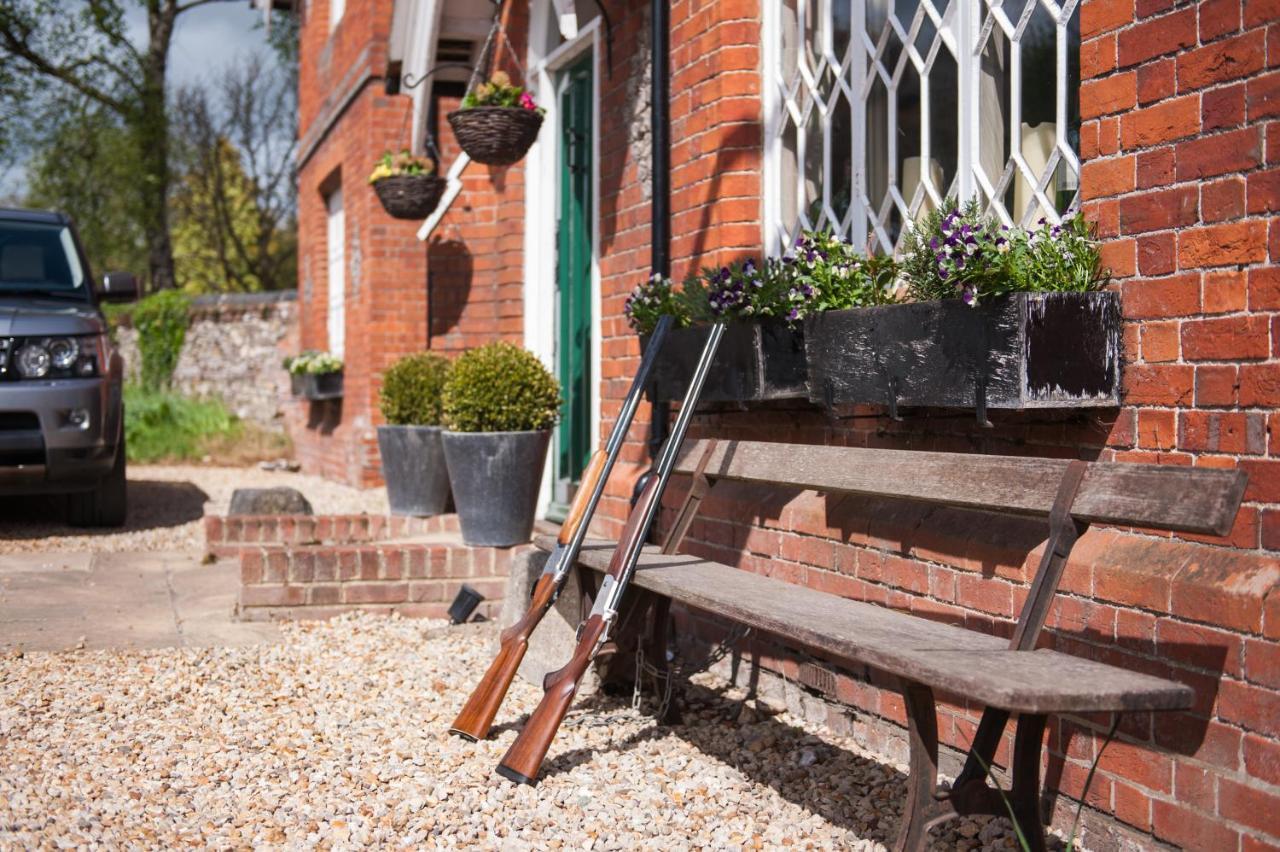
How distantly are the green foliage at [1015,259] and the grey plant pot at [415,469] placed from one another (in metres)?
4.47

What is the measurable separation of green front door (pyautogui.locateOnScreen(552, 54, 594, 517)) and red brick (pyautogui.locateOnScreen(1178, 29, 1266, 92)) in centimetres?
434

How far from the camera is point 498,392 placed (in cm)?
579

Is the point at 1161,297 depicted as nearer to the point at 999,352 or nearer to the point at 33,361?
the point at 999,352

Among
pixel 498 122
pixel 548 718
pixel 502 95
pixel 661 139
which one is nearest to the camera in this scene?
pixel 548 718

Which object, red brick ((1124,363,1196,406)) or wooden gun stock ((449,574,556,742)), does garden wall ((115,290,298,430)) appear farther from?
red brick ((1124,363,1196,406))

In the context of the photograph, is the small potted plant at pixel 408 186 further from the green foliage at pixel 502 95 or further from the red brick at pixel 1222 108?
the red brick at pixel 1222 108

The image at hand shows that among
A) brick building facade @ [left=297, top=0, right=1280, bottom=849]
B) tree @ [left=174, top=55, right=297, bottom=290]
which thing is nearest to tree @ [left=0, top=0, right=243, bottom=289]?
tree @ [left=174, top=55, right=297, bottom=290]

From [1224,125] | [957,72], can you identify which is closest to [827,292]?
[957,72]

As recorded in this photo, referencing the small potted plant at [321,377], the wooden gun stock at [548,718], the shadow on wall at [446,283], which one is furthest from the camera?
the small potted plant at [321,377]

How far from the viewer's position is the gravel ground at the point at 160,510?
730cm

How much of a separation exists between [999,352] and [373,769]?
6.59 ft

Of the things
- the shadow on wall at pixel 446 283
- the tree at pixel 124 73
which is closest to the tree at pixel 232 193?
the tree at pixel 124 73

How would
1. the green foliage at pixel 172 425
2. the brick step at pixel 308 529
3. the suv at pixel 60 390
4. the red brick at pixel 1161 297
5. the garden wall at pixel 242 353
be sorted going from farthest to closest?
Answer: the garden wall at pixel 242 353
the green foliage at pixel 172 425
the suv at pixel 60 390
the brick step at pixel 308 529
the red brick at pixel 1161 297

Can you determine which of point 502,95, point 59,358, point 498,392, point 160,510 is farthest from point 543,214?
point 160,510
